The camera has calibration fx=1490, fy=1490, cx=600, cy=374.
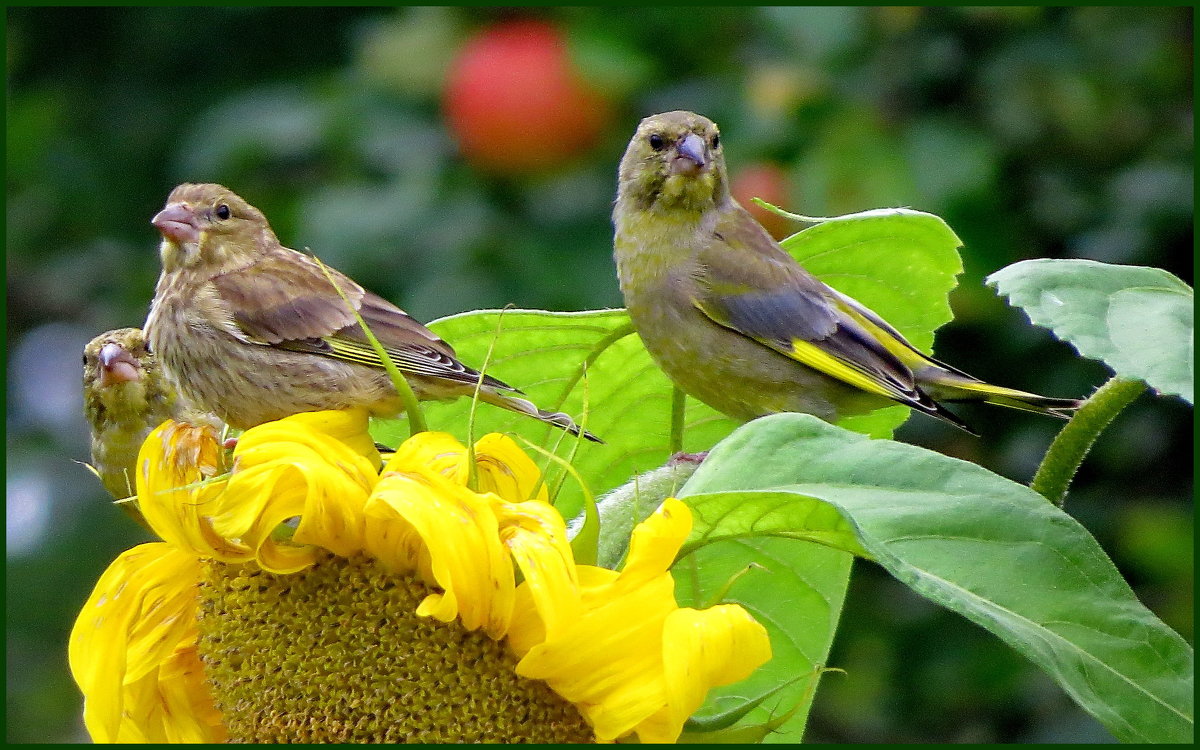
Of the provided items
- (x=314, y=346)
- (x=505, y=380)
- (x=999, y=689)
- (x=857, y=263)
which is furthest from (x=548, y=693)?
(x=999, y=689)

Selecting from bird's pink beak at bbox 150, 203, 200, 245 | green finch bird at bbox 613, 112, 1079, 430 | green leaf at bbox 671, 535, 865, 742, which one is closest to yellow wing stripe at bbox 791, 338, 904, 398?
green finch bird at bbox 613, 112, 1079, 430

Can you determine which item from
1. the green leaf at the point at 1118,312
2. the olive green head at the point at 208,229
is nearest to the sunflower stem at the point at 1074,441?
the green leaf at the point at 1118,312

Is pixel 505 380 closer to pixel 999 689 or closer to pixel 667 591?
pixel 667 591

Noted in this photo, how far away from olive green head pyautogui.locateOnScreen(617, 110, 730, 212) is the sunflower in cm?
140

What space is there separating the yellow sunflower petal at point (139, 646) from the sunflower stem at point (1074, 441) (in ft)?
3.21

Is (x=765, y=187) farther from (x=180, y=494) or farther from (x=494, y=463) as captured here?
(x=180, y=494)

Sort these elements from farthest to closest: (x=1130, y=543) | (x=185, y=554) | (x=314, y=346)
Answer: (x=1130, y=543) < (x=314, y=346) < (x=185, y=554)

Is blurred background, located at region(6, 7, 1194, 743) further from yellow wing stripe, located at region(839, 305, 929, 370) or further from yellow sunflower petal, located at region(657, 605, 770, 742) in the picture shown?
yellow sunflower petal, located at region(657, 605, 770, 742)

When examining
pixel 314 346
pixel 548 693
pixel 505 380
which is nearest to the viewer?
pixel 548 693

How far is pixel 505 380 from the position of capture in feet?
7.20

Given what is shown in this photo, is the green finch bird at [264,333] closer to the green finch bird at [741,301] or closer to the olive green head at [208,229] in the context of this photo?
the olive green head at [208,229]

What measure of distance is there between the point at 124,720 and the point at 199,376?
0.74 metres

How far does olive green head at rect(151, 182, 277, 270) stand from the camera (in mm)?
2783

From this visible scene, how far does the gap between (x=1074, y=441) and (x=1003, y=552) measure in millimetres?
285
